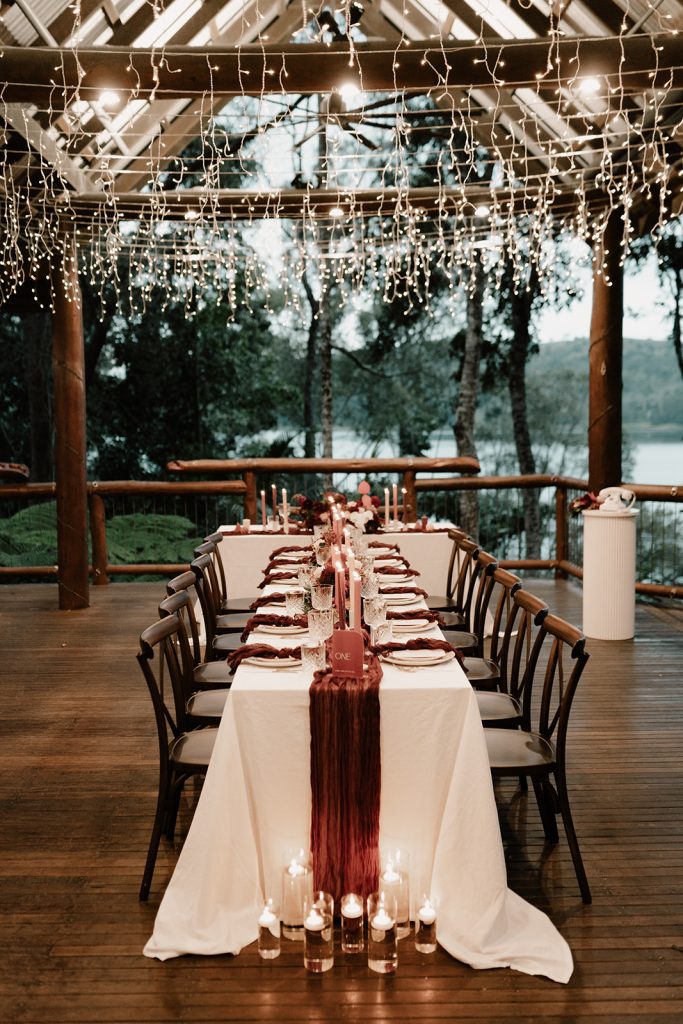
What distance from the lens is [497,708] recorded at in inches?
136

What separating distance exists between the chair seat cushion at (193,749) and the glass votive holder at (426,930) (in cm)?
80

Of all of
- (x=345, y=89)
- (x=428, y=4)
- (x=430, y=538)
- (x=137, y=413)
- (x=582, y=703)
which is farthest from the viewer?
(x=137, y=413)

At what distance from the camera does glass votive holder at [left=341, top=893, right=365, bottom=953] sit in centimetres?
266

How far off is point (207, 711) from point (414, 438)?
11134mm

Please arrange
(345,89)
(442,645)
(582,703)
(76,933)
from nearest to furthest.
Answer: (76,933), (442,645), (345,89), (582,703)

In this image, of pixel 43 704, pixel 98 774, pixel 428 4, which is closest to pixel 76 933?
pixel 98 774

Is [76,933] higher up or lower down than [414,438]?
lower down

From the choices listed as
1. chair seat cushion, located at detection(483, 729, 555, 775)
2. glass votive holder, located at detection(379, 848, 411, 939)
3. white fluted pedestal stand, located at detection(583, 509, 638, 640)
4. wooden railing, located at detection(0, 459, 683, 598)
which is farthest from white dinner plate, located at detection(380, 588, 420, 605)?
wooden railing, located at detection(0, 459, 683, 598)

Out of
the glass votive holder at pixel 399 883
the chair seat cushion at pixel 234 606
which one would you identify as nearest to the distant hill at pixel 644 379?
the chair seat cushion at pixel 234 606

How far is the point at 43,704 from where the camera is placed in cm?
521

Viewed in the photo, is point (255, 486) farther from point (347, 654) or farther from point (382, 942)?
point (382, 942)

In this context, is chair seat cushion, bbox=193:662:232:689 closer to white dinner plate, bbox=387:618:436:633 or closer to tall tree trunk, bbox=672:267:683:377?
white dinner plate, bbox=387:618:436:633

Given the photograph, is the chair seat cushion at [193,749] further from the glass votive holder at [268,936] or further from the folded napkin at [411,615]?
the folded napkin at [411,615]

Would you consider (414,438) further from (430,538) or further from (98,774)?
(98,774)
